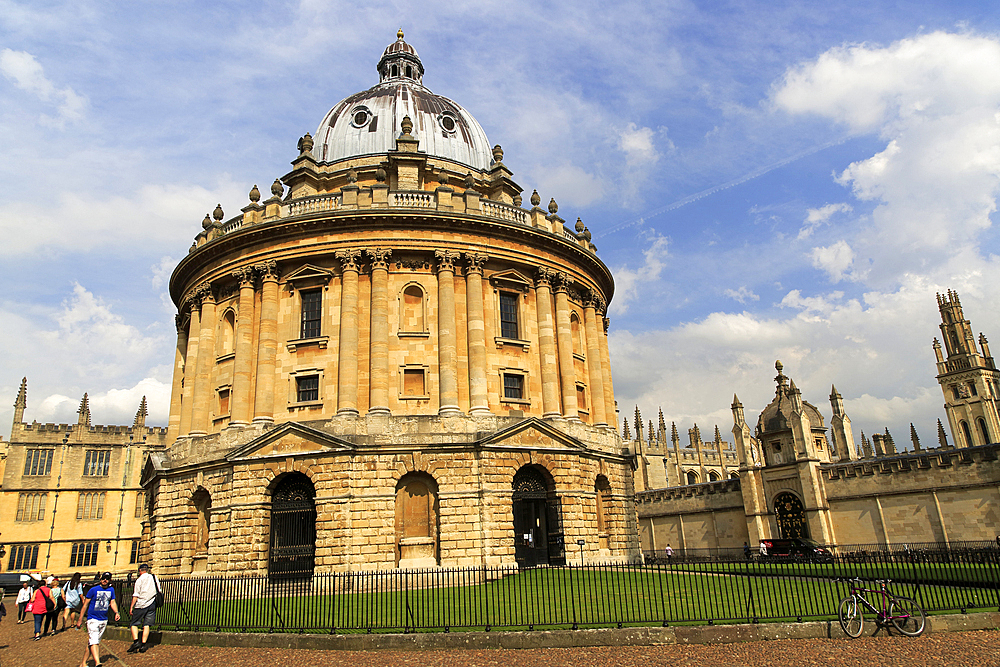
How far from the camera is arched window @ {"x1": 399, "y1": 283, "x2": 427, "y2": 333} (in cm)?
2891

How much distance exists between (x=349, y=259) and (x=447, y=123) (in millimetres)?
14627

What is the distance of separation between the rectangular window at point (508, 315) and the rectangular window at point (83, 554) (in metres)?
44.4

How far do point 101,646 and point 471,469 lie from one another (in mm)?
13249

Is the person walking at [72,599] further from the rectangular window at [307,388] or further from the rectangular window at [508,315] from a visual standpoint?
the rectangular window at [508,315]

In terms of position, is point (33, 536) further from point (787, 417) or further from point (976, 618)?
point (976, 618)

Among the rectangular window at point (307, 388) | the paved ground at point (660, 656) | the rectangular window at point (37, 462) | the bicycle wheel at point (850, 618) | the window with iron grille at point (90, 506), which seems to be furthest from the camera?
the window with iron grille at point (90, 506)

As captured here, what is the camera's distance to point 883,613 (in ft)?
43.6

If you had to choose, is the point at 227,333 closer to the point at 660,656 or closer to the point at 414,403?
the point at 414,403

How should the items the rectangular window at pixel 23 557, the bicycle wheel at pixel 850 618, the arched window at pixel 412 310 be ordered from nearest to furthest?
the bicycle wheel at pixel 850 618, the arched window at pixel 412 310, the rectangular window at pixel 23 557

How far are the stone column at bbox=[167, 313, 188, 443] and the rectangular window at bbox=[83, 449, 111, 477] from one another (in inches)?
1075

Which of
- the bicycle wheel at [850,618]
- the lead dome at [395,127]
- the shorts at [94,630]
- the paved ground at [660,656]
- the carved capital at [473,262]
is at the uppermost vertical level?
the lead dome at [395,127]

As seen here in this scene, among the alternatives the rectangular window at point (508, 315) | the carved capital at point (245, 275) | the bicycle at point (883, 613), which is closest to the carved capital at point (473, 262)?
the rectangular window at point (508, 315)

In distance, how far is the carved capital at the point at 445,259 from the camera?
96.0 ft

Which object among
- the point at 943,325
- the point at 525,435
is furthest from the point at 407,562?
the point at 943,325
